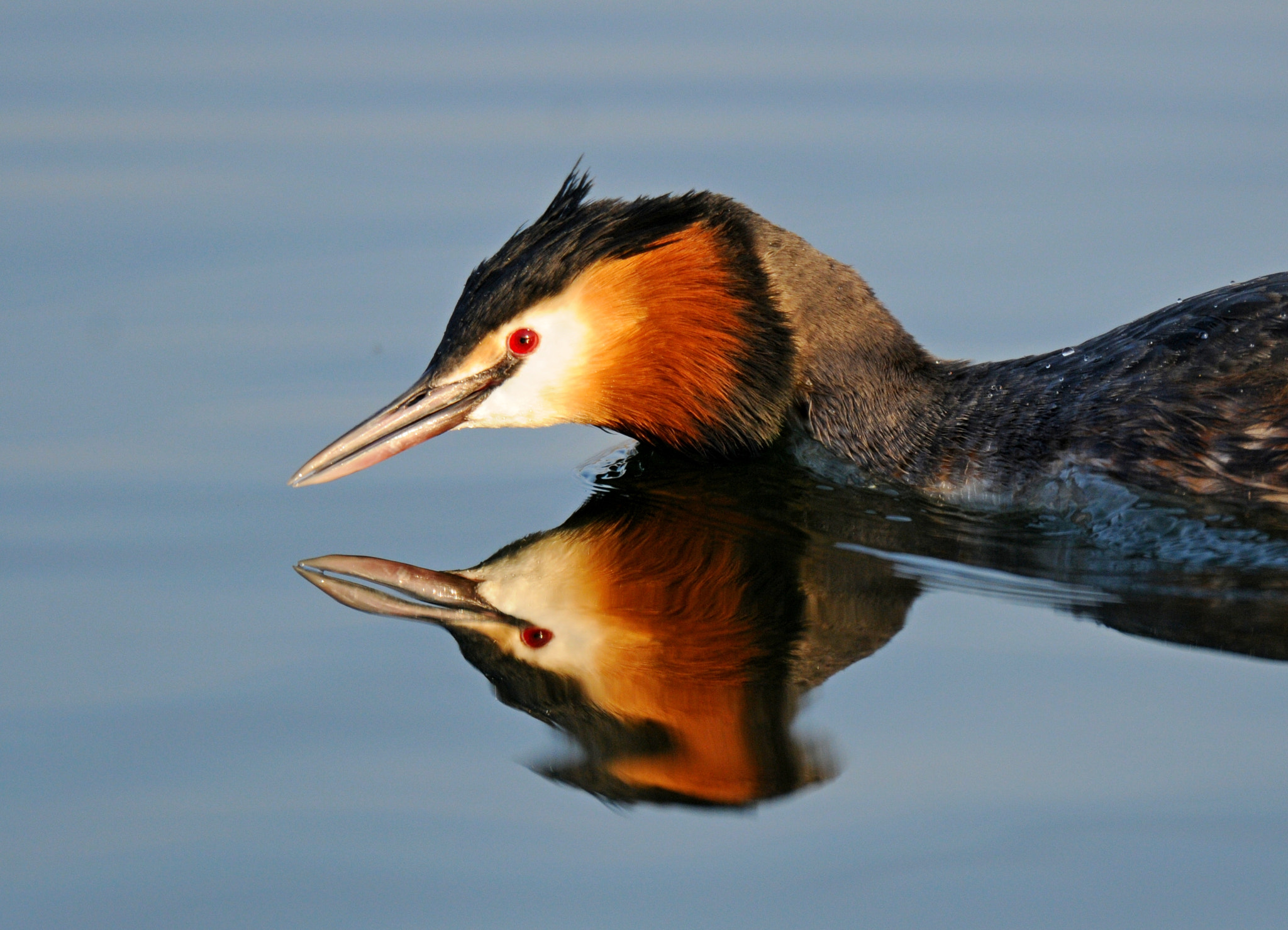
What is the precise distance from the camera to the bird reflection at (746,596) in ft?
17.6

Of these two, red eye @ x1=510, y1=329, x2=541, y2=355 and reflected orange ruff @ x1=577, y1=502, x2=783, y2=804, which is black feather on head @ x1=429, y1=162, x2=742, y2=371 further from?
reflected orange ruff @ x1=577, y1=502, x2=783, y2=804

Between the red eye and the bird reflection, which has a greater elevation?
the red eye

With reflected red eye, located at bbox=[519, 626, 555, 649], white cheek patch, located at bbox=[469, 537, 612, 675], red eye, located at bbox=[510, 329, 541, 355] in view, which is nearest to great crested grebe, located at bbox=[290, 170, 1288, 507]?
red eye, located at bbox=[510, 329, 541, 355]

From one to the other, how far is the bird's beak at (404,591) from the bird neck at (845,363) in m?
1.82

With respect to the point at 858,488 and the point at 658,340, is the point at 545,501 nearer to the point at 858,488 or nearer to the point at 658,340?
the point at 658,340

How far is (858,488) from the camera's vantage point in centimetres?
728

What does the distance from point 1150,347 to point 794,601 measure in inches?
71.6

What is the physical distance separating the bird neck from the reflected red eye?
6.16 feet

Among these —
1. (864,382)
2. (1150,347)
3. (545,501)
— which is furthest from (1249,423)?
(545,501)

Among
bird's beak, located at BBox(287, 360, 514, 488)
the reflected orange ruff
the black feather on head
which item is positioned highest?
the black feather on head

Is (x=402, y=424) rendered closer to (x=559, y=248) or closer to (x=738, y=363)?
(x=559, y=248)

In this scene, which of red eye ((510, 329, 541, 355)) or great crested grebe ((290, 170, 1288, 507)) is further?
red eye ((510, 329, 541, 355))

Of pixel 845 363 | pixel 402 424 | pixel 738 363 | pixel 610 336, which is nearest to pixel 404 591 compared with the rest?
pixel 402 424

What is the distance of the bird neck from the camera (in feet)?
23.9
